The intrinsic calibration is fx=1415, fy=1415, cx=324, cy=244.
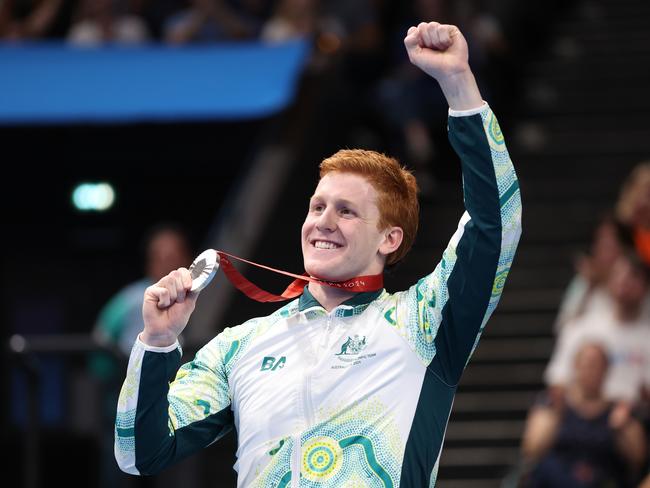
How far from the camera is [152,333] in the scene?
139 inches

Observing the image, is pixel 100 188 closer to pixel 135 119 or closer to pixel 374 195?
pixel 135 119

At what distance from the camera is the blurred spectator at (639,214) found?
854cm

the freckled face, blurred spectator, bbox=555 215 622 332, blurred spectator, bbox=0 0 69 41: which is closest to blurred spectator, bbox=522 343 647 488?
blurred spectator, bbox=555 215 622 332

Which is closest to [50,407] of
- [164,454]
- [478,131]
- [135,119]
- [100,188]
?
[135,119]

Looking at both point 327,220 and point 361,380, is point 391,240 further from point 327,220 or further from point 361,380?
point 361,380

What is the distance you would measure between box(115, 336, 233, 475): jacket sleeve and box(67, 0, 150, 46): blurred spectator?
6737mm

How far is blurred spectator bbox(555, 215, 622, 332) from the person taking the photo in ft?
27.3

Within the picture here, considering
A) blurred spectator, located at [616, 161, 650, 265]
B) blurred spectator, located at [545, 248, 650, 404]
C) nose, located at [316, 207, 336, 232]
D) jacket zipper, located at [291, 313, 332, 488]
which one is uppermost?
blurred spectator, located at [616, 161, 650, 265]

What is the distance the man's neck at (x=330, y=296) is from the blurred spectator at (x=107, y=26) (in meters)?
6.73

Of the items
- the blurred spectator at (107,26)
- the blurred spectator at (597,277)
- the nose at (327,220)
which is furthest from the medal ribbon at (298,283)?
the blurred spectator at (107,26)

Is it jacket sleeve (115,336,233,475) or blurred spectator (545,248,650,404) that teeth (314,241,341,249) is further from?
blurred spectator (545,248,650,404)

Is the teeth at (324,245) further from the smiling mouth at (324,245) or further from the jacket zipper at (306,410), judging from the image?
the jacket zipper at (306,410)

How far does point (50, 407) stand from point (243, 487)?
488 centimetres

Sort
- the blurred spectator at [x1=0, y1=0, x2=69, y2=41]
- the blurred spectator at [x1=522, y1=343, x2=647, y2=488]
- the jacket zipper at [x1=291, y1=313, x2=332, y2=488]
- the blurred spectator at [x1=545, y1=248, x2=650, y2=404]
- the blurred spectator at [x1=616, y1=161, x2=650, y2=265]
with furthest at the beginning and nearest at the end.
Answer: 1. the blurred spectator at [x1=0, y1=0, x2=69, y2=41]
2. the blurred spectator at [x1=616, y1=161, x2=650, y2=265]
3. the blurred spectator at [x1=545, y1=248, x2=650, y2=404]
4. the blurred spectator at [x1=522, y1=343, x2=647, y2=488]
5. the jacket zipper at [x1=291, y1=313, x2=332, y2=488]
